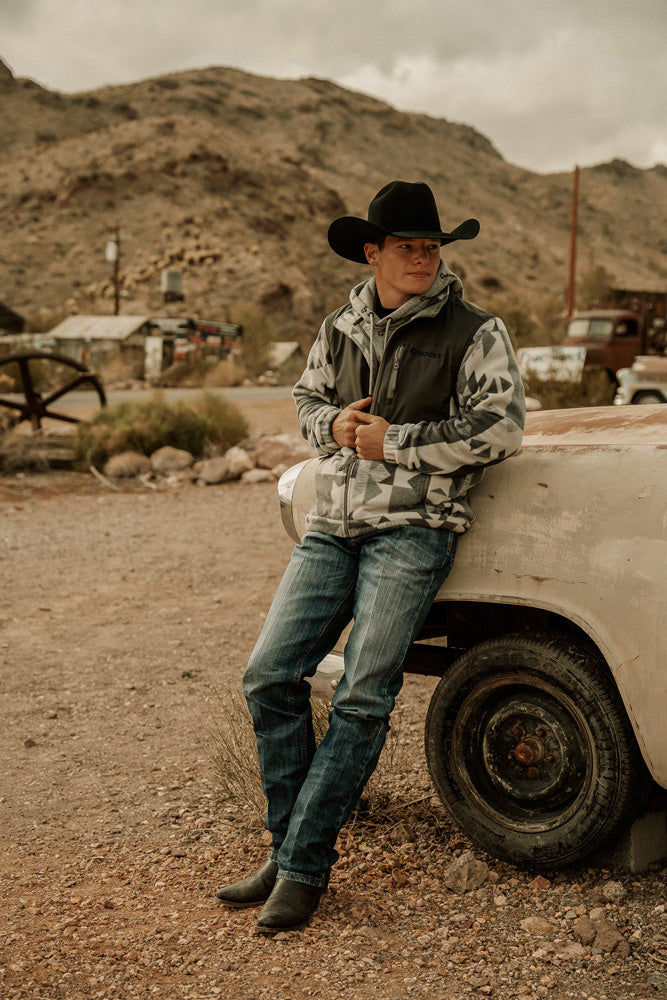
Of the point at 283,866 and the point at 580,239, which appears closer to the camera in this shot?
the point at 283,866

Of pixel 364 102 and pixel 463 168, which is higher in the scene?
pixel 364 102

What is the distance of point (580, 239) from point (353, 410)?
10487 cm

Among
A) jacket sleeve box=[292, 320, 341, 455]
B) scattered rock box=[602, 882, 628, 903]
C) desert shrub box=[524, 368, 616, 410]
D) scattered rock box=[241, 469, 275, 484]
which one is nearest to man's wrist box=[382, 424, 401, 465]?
jacket sleeve box=[292, 320, 341, 455]

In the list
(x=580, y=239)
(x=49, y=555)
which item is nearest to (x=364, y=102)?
(x=580, y=239)

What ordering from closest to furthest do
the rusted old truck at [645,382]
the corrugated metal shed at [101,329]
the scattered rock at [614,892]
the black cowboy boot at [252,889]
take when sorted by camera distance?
the scattered rock at [614,892] → the black cowboy boot at [252,889] → the rusted old truck at [645,382] → the corrugated metal shed at [101,329]

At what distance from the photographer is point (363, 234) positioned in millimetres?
3045

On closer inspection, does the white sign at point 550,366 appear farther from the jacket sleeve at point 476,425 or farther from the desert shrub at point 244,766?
the jacket sleeve at point 476,425

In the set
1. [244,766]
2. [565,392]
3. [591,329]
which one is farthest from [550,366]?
[244,766]

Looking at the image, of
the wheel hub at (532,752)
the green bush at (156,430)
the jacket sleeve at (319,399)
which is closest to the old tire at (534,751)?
the wheel hub at (532,752)

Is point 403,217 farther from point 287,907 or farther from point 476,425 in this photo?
point 287,907

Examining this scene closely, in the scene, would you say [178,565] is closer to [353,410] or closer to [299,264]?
[353,410]

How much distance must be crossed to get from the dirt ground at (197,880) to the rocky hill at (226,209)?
37062 millimetres

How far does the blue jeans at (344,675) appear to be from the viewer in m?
2.80

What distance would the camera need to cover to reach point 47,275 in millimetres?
54500
